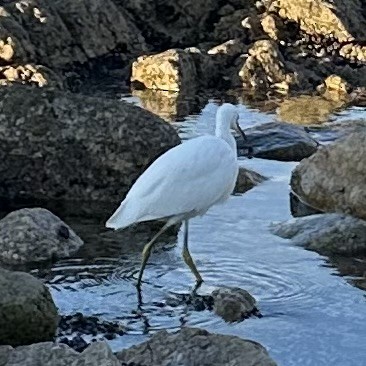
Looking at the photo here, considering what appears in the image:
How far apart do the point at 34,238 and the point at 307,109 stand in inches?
339

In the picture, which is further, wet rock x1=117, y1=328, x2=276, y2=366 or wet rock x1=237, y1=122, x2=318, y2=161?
wet rock x1=237, y1=122, x2=318, y2=161

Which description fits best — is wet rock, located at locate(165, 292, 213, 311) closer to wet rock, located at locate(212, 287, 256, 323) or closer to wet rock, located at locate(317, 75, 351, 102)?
wet rock, located at locate(212, 287, 256, 323)

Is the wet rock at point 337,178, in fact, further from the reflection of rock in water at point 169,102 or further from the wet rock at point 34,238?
the reflection of rock in water at point 169,102

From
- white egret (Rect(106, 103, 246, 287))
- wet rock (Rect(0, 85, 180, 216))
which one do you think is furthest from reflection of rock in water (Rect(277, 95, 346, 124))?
white egret (Rect(106, 103, 246, 287))

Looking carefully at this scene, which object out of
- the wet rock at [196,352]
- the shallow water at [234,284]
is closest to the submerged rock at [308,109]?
the shallow water at [234,284]

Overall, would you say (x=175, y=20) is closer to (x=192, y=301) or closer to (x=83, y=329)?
(x=192, y=301)

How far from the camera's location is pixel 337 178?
9984 mm

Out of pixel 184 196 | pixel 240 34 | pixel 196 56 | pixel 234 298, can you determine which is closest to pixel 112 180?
pixel 184 196

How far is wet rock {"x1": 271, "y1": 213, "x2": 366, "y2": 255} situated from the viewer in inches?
336

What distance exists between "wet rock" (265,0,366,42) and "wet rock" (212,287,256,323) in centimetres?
1376

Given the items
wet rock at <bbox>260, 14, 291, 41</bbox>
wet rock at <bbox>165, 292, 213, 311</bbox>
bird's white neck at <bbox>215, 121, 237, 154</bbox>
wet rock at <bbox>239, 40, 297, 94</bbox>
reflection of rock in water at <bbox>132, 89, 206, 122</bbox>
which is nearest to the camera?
wet rock at <bbox>165, 292, 213, 311</bbox>

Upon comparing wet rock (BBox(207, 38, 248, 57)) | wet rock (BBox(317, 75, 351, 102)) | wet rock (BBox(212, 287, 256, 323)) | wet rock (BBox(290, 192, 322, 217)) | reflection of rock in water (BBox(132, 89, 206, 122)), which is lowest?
reflection of rock in water (BBox(132, 89, 206, 122))

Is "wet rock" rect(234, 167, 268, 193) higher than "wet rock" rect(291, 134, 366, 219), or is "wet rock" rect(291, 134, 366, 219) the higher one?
"wet rock" rect(291, 134, 366, 219)

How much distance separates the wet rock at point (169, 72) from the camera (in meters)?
18.0
